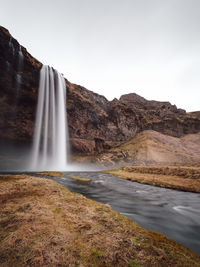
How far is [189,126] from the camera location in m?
86.1

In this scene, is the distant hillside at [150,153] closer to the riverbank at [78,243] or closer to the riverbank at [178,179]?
the riverbank at [178,179]

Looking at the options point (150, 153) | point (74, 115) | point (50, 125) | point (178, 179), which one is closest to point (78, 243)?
point (178, 179)

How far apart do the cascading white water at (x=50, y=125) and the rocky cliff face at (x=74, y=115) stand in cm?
224

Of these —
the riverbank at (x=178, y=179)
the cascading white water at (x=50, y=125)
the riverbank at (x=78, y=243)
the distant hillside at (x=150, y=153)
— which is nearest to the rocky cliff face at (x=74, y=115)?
the cascading white water at (x=50, y=125)

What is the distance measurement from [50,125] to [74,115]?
36.1 feet

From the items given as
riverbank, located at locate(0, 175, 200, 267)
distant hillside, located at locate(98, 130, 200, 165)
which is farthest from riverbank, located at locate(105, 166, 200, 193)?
distant hillside, located at locate(98, 130, 200, 165)

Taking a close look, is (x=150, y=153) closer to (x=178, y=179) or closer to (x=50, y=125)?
(x=178, y=179)

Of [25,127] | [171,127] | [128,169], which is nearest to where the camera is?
[128,169]

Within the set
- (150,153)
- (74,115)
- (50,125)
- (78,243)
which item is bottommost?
(78,243)

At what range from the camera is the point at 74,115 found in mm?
52625

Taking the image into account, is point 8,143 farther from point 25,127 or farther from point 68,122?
point 68,122

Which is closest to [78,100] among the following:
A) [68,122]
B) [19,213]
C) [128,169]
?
[68,122]

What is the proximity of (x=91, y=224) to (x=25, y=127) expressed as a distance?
153 ft

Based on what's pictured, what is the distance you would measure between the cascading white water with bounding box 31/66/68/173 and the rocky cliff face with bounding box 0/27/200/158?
2.24 metres
